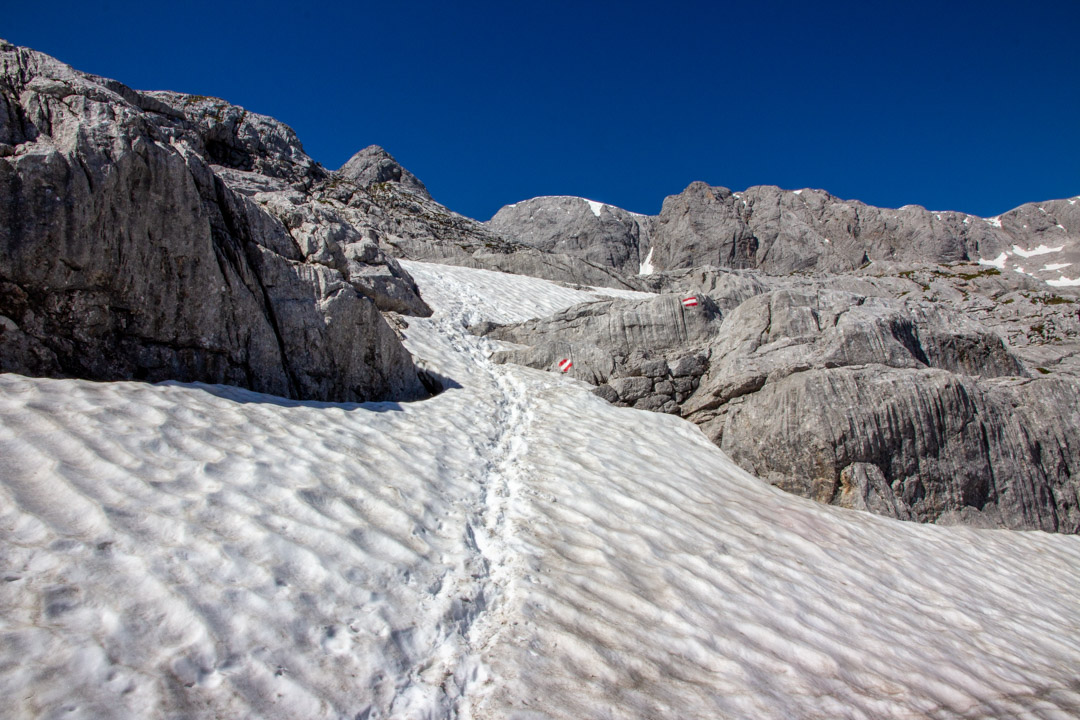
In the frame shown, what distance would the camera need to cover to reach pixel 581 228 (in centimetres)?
9362

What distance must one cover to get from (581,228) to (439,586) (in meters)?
92.6

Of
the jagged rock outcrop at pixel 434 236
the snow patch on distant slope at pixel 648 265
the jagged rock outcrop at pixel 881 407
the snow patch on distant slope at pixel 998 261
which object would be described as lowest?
the jagged rock outcrop at pixel 881 407

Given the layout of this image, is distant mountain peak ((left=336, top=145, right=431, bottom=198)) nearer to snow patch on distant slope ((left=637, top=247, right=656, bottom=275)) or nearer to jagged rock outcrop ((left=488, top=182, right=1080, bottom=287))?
jagged rock outcrop ((left=488, top=182, right=1080, bottom=287))

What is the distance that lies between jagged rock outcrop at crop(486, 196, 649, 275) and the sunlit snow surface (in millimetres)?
83077

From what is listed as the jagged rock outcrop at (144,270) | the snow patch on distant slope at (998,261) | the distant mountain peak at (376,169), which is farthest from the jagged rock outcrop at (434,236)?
the snow patch on distant slope at (998,261)

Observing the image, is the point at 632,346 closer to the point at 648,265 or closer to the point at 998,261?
the point at 648,265

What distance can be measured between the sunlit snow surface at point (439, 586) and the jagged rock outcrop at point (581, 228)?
8308 centimetres

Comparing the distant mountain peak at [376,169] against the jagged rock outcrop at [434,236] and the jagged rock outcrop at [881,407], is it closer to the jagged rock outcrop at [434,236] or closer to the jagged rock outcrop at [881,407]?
the jagged rock outcrop at [434,236]

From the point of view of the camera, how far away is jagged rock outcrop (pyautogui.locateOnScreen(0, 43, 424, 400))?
6.71 meters

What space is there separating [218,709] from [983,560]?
10.7 metres

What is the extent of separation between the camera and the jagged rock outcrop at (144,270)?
671 cm

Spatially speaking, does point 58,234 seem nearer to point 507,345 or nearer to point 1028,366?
point 507,345

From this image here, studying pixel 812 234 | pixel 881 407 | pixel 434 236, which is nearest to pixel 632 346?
pixel 881 407

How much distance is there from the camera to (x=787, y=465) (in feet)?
33.3
